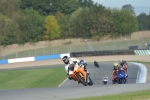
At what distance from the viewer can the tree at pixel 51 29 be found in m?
82.2

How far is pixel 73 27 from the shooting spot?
8506 cm

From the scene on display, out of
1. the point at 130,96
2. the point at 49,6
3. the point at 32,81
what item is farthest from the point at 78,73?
the point at 49,6

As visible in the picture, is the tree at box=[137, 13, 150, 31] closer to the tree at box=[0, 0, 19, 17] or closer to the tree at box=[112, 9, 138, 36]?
the tree at box=[0, 0, 19, 17]

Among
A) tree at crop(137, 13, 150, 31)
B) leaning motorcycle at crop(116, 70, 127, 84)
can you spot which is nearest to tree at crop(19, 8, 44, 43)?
tree at crop(137, 13, 150, 31)

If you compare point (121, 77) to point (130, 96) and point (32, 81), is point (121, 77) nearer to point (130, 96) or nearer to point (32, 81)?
point (130, 96)

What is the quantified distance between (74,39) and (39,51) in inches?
619

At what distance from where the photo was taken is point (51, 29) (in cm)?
8269

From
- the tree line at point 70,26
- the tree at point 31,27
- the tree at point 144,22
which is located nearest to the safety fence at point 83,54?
the tree line at point 70,26

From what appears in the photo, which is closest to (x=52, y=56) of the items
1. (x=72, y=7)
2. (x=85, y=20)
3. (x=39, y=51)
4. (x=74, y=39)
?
(x=39, y=51)

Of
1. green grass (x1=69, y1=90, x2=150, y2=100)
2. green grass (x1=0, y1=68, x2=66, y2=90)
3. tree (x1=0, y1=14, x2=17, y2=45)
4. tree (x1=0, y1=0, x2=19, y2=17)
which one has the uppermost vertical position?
tree (x1=0, y1=0, x2=19, y2=17)

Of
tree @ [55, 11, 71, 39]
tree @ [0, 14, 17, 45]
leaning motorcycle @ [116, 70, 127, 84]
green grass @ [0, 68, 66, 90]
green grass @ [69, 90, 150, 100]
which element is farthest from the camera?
tree @ [55, 11, 71, 39]

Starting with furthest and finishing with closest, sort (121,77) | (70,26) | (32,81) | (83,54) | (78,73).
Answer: (70,26), (83,54), (32,81), (121,77), (78,73)

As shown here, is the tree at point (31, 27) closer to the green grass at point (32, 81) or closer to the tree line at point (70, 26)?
the tree line at point (70, 26)

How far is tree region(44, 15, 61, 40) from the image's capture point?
82250mm
